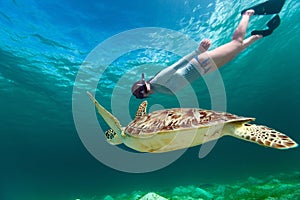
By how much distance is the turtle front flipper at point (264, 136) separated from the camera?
2186mm

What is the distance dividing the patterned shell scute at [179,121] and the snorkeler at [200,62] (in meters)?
2.20

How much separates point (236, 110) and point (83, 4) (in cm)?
3491

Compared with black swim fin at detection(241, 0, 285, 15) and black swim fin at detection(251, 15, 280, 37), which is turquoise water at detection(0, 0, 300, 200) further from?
black swim fin at detection(251, 15, 280, 37)

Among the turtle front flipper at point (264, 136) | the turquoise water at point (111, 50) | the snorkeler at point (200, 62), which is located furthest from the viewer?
the turquoise water at point (111, 50)

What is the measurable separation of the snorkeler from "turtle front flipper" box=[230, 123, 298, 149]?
9.92ft

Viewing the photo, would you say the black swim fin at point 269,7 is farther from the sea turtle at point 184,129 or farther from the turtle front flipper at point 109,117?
the turtle front flipper at point 109,117

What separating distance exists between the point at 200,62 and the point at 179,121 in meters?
3.26

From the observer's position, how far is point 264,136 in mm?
2424

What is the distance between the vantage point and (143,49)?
13516 millimetres

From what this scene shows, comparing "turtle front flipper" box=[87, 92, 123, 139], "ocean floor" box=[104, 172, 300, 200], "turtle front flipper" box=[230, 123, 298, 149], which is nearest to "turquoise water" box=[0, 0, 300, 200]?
"turtle front flipper" box=[87, 92, 123, 139]

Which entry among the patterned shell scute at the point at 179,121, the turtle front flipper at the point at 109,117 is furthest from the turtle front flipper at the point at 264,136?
the turtle front flipper at the point at 109,117

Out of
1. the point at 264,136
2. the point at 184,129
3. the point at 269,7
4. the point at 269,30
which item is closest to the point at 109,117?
the point at 184,129

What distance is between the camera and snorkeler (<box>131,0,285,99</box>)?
552 centimetres

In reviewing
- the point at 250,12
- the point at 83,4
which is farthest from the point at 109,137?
the point at 83,4
